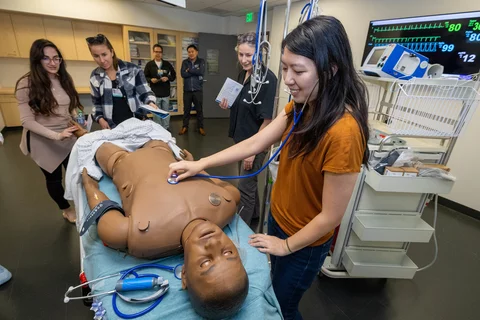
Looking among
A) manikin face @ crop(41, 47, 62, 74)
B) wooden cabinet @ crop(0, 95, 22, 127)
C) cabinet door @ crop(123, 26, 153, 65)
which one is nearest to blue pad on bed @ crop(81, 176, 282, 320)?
manikin face @ crop(41, 47, 62, 74)

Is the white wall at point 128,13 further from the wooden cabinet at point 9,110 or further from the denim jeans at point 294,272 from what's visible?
the denim jeans at point 294,272

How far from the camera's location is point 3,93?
415cm

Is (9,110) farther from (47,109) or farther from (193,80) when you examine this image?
(47,109)

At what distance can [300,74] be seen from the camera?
0.71 metres

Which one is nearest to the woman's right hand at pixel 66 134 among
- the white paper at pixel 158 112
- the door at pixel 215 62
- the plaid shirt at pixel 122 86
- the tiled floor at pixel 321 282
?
the plaid shirt at pixel 122 86

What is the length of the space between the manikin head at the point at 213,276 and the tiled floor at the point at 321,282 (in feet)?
3.47

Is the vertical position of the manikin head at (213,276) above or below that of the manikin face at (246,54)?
below

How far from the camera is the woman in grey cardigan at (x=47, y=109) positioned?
5.54 feet

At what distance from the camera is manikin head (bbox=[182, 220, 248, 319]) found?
70 cm

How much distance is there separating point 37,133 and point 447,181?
102 inches

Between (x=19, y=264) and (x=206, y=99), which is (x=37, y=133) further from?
(x=206, y=99)

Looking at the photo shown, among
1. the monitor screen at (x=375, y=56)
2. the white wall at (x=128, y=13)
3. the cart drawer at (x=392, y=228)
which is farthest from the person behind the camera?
the white wall at (x=128, y=13)

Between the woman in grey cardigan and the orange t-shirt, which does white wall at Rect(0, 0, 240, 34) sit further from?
the orange t-shirt

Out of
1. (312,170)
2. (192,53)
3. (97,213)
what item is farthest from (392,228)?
(192,53)
